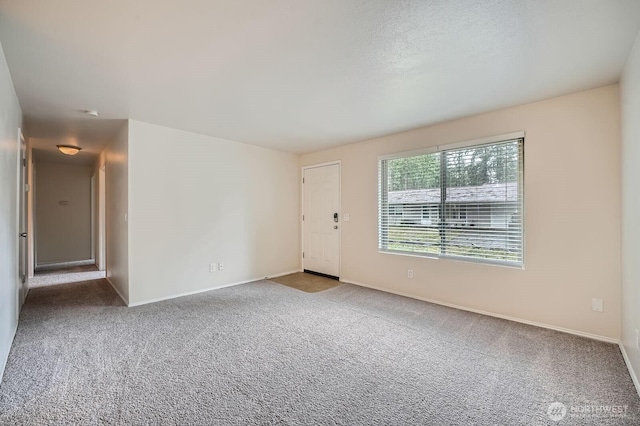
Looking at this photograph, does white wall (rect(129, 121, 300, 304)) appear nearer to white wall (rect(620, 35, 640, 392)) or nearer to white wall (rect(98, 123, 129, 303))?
white wall (rect(98, 123, 129, 303))

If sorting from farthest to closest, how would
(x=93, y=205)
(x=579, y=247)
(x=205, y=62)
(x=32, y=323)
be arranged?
(x=93, y=205), (x=32, y=323), (x=579, y=247), (x=205, y=62)

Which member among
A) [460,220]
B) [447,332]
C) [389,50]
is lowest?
[447,332]

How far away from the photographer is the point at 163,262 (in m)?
3.85

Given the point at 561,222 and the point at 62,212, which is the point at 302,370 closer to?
the point at 561,222

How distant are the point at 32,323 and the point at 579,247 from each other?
5.50m

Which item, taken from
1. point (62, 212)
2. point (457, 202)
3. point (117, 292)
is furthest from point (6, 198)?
point (62, 212)

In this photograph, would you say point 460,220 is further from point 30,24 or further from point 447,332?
point 30,24

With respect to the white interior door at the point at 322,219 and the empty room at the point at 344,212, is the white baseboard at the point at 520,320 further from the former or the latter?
the white interior door at the point at 322,219

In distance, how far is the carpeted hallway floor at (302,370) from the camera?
1.68m

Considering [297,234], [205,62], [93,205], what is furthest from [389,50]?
[93,205]

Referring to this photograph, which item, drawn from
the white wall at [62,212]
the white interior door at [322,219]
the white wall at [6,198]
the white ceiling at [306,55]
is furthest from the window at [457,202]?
the white wall at [62,212]

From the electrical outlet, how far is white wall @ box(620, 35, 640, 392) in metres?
0.19

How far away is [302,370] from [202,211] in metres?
2.90

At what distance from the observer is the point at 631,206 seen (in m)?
2.14
